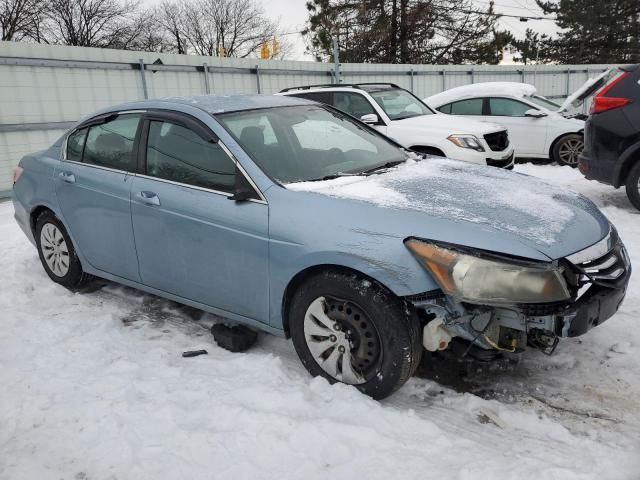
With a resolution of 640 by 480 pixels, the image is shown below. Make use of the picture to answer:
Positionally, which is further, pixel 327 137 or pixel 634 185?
pixel 634 185

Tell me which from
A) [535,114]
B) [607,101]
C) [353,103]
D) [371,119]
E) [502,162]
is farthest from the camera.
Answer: [535,114]

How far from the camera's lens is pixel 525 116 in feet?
35.4

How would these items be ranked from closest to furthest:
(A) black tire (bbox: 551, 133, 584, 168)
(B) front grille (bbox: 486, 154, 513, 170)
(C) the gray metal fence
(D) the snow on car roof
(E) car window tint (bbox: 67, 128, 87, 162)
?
(E) car window tint (bbox: 67, 128, 87, 162) < (B) front grille (bbox: 486, 154, 513, 170) < (C) the gray metal fence < (A) black tire (bbox: 551, 133, 584, 168) < (D) the snow on car roof

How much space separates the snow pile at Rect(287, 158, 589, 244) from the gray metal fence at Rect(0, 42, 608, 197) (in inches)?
318

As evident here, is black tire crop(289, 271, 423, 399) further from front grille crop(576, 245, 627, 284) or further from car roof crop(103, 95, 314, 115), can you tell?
car roof crop(103, 95, 314, 115)

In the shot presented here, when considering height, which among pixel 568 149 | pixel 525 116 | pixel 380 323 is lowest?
pixel 568 149

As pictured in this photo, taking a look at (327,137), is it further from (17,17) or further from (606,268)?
(17,17)

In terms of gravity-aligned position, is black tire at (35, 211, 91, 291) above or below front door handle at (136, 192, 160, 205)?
below

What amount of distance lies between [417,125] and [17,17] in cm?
3496

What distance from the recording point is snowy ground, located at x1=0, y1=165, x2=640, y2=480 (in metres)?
2.50

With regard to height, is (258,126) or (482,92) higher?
(258,126)

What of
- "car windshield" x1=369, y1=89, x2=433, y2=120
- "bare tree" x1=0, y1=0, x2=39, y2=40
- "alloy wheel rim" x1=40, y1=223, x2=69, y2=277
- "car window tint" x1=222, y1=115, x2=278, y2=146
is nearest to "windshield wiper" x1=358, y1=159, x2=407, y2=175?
"car window tint" x1=222, y1=115, x2=278, y2=146

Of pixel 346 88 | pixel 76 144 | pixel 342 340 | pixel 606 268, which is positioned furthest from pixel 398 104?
pixel 342 340

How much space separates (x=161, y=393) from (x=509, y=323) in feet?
6.16
